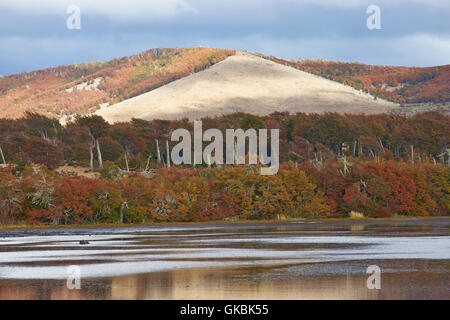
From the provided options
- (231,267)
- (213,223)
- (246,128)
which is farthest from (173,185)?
(246,128)

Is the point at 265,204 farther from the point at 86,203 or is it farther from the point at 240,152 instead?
the point at 240,152

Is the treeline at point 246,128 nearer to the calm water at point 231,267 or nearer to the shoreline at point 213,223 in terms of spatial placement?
the shoreline at point 213,223

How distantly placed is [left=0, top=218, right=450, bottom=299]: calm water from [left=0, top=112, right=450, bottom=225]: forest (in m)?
19.6

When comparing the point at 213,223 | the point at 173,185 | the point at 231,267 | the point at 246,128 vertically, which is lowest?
the point at 213,223

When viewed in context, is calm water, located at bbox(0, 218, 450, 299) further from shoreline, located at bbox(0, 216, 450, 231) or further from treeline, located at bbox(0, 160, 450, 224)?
treeline, located at bbox(0, 160, 450, 224)

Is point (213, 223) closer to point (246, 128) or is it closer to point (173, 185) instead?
point (173, 185)

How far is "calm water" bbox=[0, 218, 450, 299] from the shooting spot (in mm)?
25703

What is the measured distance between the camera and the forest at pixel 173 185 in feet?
241

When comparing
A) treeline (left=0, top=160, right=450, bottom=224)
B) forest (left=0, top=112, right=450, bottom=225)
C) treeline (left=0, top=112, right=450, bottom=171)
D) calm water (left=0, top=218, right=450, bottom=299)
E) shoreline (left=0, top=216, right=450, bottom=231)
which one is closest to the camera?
calm water (left=0, top=218, right=450, bottom=299)

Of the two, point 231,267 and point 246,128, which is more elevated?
point 246,128

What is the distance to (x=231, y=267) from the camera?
32.9m

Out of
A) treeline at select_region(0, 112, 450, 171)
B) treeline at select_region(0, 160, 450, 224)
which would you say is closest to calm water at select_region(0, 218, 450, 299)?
treeline at select_region(0, 160, 450, 224)

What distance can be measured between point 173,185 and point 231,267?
48877 millimetres

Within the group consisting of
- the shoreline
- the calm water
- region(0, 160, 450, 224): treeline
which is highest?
the calm water
